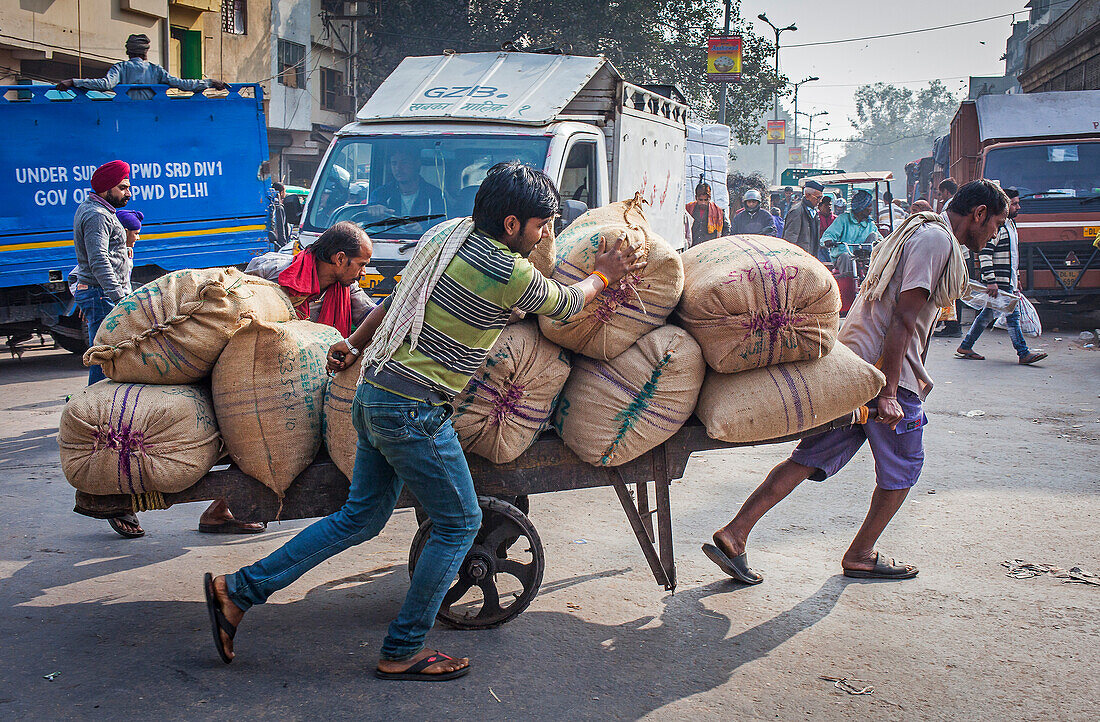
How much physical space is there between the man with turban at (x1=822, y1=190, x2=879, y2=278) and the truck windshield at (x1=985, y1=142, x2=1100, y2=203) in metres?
1.77

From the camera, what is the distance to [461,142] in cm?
703

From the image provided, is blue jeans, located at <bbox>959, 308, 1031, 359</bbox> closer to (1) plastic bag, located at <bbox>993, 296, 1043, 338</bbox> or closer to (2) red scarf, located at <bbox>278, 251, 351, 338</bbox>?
(1) plastic bag, located at <bbox>993, 296, 1043, 338</bbox>

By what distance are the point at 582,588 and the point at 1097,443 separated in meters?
4.33

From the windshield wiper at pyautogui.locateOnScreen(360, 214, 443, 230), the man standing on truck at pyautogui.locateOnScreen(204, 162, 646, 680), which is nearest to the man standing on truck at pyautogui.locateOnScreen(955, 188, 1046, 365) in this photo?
the windshield wiper at pyautogui.locateOnScreen(360, 214, 443, 230)

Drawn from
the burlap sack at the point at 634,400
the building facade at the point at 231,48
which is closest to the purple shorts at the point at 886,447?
the burlap sack at the point at 634,400

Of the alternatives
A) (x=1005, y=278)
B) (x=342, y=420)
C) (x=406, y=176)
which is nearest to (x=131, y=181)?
(x=406, y=176)

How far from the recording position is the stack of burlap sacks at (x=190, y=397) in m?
3.09

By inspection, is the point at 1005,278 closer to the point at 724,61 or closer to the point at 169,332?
the point at 169,332

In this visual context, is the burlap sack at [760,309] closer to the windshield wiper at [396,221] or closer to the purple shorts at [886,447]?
the purple shorts at [886,447]

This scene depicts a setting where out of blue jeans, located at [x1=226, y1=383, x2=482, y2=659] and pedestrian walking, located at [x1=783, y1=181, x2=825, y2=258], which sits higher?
pedestrian walking, located at [x1=783, y1=181, x2=825, y2=258]

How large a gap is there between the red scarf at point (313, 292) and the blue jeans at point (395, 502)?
3.29 ft

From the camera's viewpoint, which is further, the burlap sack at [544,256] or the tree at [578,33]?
the tree at [578,33]

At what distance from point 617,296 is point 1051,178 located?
1114 cm

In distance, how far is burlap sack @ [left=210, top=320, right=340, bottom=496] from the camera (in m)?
3.21
